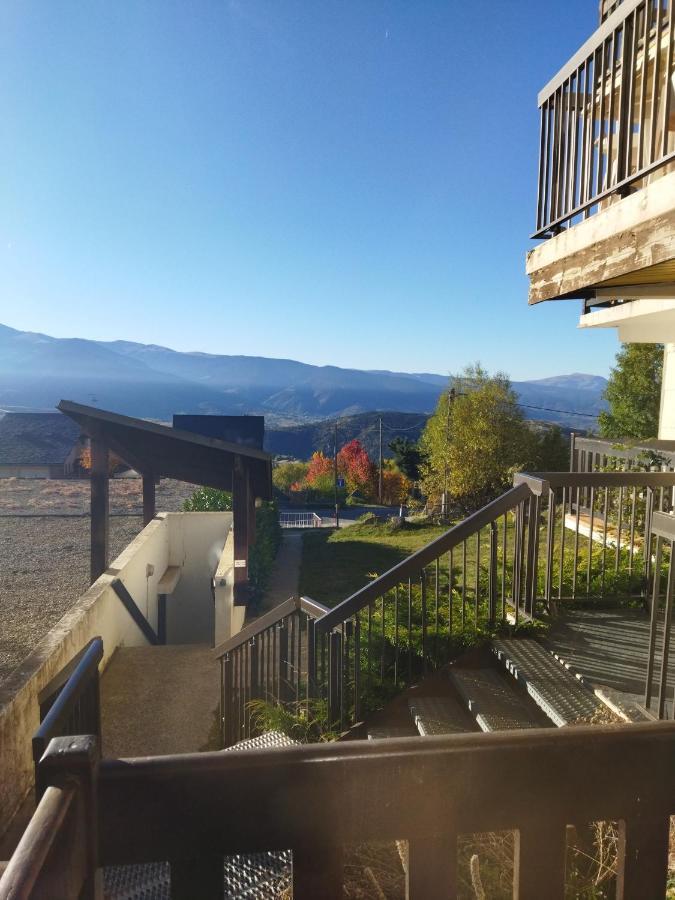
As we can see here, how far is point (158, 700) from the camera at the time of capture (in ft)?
21.7

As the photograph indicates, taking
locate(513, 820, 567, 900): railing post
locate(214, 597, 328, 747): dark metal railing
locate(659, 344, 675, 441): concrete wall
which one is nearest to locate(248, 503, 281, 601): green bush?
locate(214, 597, 328, 747): dark metal railing

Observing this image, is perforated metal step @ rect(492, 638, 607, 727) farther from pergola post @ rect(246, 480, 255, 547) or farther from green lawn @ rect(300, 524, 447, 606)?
green lawn @ rect(300, 524, 447, 606)

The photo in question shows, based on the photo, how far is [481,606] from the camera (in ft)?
17.0

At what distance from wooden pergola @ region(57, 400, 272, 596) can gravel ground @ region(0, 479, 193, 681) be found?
1.52 metres

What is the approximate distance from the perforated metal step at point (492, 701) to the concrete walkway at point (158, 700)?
119 inches

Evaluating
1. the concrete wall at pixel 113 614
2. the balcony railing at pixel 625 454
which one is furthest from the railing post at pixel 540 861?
the balcony railing at pixel 625 454

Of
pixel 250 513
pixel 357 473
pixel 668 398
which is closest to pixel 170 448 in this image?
pixel 250 513

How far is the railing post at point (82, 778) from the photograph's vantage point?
0.88 metres

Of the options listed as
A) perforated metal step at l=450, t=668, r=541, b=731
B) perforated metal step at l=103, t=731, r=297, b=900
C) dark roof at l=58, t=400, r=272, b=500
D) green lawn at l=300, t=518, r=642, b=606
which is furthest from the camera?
dark roof at l=58, t=400, r=272, b=500

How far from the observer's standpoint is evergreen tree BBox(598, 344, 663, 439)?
1114 inches

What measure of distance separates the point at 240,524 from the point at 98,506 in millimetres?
2117

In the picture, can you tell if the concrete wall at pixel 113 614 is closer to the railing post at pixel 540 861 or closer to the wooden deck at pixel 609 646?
the wooden deck at pixel 609 646

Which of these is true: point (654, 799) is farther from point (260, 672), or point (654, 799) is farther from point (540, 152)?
point (260, 672)

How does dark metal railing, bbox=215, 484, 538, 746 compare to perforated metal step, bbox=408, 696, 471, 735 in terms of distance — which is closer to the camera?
perforated metal step, bbox=408, 696, 471, 735
